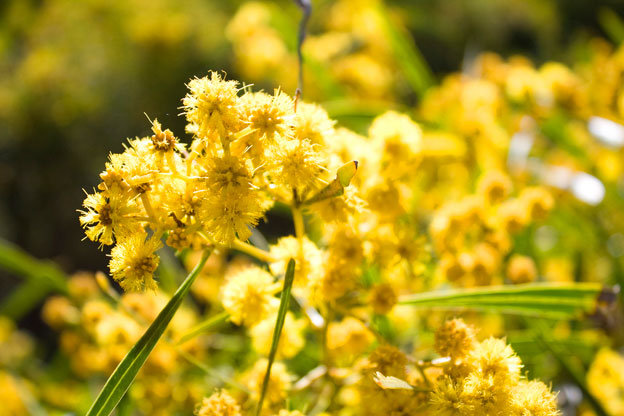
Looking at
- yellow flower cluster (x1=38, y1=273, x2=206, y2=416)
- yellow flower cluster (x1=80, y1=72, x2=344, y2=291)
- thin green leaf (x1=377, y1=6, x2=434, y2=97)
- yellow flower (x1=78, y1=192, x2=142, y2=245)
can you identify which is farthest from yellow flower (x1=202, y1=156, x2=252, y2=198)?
thin green leaf (x1=377, y1=6, x2=434, y2=97)

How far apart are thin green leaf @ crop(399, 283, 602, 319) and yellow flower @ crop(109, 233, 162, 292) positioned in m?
0.42

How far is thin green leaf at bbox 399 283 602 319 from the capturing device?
840mm

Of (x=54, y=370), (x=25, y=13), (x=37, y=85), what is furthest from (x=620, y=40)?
(x=25, y=13)

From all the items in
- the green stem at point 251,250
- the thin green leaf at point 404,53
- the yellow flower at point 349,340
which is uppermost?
the thin green leaf at point 404,53

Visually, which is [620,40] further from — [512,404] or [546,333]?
[512,404]

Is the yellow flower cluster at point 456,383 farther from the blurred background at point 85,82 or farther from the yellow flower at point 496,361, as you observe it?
the blurred background at point 85,82

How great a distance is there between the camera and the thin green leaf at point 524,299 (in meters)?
0.84

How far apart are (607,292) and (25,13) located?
276cm

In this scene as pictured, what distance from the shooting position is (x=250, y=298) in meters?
0.76

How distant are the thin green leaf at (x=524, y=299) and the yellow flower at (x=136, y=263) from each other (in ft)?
1.39

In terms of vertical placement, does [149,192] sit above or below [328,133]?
below

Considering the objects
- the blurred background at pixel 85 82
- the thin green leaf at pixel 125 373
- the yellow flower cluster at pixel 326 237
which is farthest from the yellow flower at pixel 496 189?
the blurred background at pixel 85 82

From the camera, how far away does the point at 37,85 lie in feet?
7.90

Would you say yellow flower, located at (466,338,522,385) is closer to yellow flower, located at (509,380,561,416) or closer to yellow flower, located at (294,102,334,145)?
yellow flower, located at (509,380,561,416)
